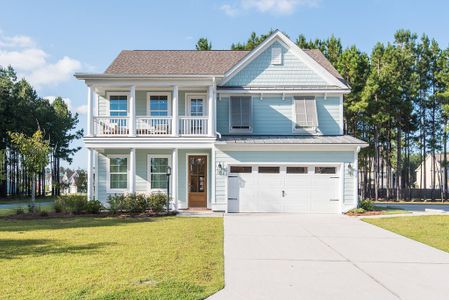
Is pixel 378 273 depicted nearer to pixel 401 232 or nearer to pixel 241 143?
pixel 401 232

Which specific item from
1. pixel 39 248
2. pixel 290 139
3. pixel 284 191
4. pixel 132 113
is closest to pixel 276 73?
pixel 290 139

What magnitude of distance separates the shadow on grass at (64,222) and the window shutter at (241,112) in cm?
620

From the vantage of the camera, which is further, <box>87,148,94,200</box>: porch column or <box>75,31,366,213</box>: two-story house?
<box>87,148,94,200</box>: porch column

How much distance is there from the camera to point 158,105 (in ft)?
58.2

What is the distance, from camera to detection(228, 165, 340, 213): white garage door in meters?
16.2

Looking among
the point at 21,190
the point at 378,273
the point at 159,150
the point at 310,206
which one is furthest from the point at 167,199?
the point at 21,190

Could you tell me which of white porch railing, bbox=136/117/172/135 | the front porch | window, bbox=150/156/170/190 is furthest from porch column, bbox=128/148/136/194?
window, bbox=150/156/170/190

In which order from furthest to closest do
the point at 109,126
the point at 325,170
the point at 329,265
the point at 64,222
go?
the point at 109,126 < the point at 325,170 < the point at 64,222 < the point at 329,265

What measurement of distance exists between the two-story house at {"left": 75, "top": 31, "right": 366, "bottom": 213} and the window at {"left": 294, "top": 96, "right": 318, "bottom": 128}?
0.17 ft

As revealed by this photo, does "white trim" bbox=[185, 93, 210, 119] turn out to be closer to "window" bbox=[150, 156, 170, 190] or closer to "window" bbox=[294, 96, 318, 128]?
"window" bbox=[150, 156, 170, 190]

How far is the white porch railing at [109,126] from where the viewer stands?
16250mm

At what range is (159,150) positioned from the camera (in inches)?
683

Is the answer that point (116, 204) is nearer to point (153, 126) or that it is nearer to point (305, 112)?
point (153, 126)

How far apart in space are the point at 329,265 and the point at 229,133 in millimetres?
11298
